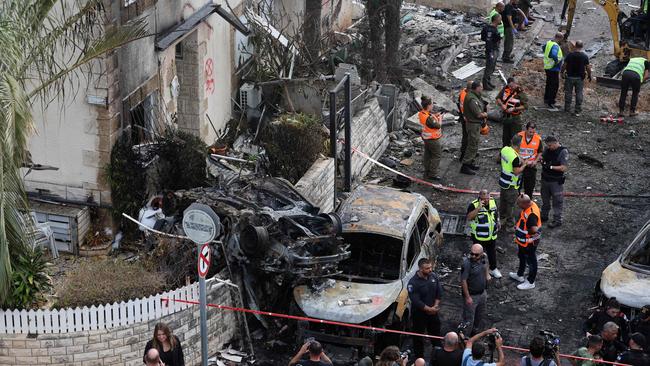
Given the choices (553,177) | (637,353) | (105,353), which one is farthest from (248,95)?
(637,353)

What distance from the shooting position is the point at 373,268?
46.4 ft

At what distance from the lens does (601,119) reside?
22.2 meters

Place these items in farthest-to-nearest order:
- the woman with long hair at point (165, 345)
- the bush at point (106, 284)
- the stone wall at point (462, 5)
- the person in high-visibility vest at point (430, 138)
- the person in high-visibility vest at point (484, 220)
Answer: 1. the stone wall at point (462, 5)
2. the person in high-visibility vest at point (430, 138)
3. the person in high-visibility vest at point (484, 220)
4. the bush at point (106, 284)
5. the woman with long hair at point (165, 345)

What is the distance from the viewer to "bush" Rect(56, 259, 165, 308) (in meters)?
12.8

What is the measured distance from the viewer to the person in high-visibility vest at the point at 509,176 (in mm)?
16734

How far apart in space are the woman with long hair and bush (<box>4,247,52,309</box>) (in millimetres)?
1773

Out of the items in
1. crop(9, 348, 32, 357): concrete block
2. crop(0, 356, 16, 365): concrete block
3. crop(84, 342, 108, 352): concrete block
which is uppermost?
crop(84, 342, 108, 352): concrete block

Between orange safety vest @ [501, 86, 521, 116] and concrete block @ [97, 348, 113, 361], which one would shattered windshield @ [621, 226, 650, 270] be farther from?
concrete block @ [97, 348, 113, 361]

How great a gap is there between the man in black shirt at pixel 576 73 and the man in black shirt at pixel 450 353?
37.6 feet

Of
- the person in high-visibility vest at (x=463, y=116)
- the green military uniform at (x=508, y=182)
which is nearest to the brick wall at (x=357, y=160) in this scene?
the person in high-visibility vest at (x=463, y=116)

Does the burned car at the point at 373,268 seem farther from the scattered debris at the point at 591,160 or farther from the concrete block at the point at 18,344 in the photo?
the scattered debris at the point at 591,160

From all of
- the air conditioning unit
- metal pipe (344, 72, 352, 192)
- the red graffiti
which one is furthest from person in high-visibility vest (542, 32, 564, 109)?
the red graffiti

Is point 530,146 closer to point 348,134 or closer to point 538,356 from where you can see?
point 348,134

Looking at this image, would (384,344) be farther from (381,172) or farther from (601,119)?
(601,119)
